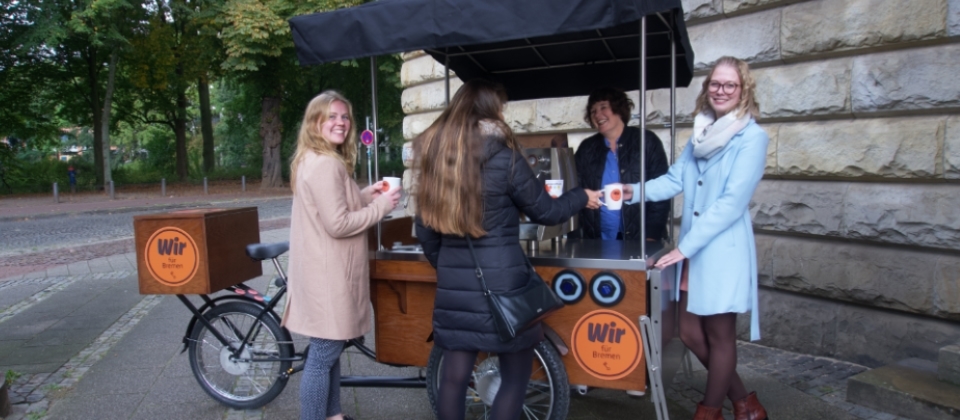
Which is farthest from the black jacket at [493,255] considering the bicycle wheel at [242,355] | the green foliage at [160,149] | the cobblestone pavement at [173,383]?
the green foliage at [160,149]

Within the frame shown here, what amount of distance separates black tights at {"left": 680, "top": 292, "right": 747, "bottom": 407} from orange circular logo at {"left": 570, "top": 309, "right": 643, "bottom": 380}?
41 centimetres

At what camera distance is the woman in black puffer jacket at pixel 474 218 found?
2.70m

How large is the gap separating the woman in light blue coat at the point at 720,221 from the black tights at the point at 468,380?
0.74m

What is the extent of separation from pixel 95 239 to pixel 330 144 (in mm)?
11639

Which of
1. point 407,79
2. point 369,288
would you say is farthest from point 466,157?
point 407,79

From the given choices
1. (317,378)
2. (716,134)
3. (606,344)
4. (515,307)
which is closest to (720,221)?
(716,134)

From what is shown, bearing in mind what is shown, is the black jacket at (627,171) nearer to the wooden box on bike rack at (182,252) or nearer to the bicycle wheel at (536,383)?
the bicycle wheel at (536,383)

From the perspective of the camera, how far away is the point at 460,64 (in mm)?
4684

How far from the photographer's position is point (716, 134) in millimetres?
2971

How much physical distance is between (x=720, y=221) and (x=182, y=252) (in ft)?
8.76

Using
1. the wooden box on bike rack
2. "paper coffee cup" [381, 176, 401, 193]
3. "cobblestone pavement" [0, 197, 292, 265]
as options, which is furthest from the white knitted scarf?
"cobblestone pavement" [0, 197, 292, 265]

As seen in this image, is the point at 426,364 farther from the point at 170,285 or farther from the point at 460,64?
the point at 460,64

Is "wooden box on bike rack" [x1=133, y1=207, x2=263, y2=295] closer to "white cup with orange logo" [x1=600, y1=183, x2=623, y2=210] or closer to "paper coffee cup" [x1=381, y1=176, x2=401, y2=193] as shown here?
"paper coffee cup" [x1=381, y1=176, x2=401, y2=193]

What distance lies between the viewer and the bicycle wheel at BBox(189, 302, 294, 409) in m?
3.92
